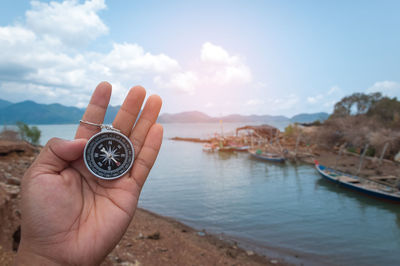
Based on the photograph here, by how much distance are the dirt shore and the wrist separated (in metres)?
3.01

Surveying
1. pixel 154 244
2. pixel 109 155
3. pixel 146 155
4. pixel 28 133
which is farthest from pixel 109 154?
pixel 28 133

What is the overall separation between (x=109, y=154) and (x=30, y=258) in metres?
1.32

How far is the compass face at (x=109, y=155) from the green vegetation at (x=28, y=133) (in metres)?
44.2

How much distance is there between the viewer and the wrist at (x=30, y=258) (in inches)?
91.5

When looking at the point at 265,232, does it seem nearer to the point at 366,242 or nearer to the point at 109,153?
the point at 366,242

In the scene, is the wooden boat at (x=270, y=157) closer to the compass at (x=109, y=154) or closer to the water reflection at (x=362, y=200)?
the water reflection at (x=362, y=200)

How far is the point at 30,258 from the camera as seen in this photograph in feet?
7.72

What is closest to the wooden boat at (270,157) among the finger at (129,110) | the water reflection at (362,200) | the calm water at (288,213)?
the calm water at (288,213)

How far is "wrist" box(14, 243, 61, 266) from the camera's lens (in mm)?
2324

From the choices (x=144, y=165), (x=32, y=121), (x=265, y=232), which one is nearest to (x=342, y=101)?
(x=265, y=232)

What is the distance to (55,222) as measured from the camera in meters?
2.53

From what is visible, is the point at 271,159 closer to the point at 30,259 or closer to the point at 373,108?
the point at 373,108

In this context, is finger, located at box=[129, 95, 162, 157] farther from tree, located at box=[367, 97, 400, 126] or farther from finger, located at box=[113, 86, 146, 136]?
tree, located at box=[367, 97, 400, 126]

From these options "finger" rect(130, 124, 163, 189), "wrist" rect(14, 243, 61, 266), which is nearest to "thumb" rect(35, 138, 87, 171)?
"finger" rect(130, 124, 163, 189)
